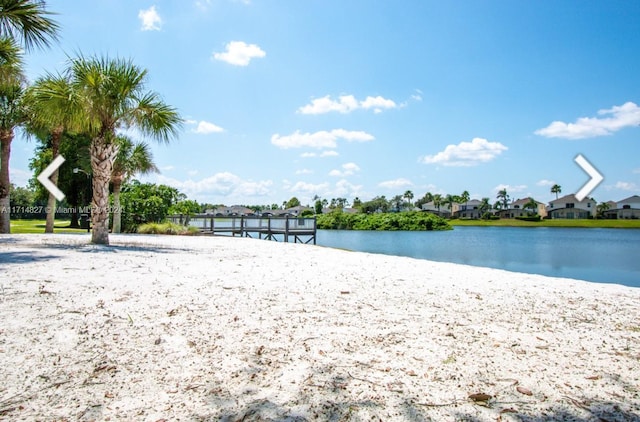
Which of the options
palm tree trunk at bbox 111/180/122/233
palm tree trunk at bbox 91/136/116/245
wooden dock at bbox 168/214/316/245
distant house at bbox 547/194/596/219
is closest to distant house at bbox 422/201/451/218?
distant house at bbox 547/194/596/219

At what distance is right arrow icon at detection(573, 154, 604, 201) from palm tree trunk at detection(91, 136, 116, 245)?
1165 centimetres

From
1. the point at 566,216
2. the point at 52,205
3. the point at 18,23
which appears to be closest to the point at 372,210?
the point at 566,216

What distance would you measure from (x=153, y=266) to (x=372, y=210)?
371 ft

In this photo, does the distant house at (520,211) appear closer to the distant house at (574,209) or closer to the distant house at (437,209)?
the distant house at (574,209)

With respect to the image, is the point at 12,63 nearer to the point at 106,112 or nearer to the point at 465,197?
the point at 106,112

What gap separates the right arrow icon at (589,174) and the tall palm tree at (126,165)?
20076mm

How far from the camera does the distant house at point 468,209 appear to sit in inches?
4334

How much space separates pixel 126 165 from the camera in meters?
21.2

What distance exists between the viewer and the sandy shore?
2.71 m

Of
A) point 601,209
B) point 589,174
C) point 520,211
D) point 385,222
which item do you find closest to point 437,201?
point 520,211

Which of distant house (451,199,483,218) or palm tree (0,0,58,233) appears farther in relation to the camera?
distant house (451,199,483,218)

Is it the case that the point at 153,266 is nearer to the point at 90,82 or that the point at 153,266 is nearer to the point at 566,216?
the point at 90,82

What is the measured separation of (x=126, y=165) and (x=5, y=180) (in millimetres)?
6106

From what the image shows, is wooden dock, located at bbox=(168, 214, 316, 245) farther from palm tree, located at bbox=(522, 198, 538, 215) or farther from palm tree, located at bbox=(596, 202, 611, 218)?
palm tree, located at bbox=(522, 198, 538, 215)
